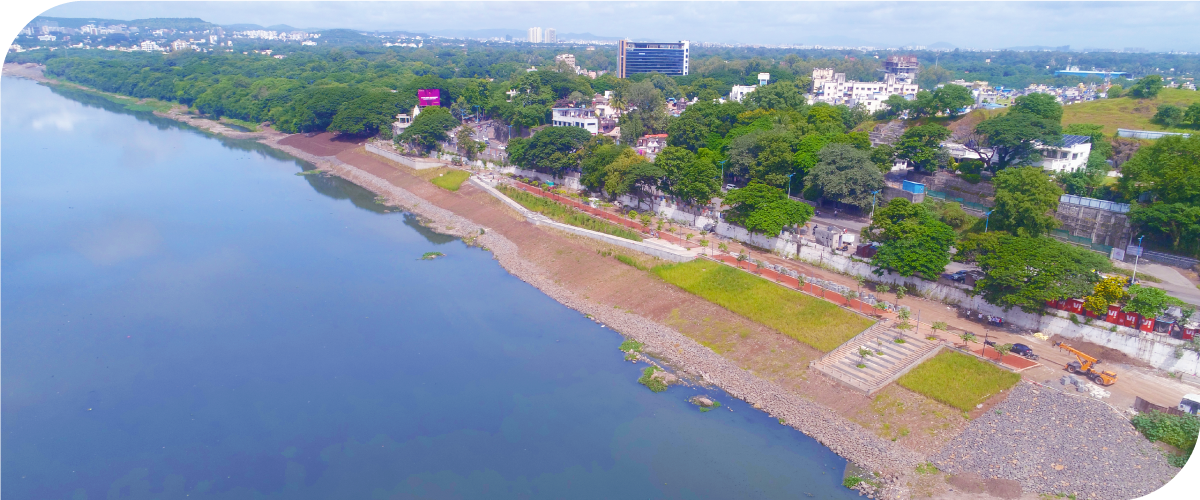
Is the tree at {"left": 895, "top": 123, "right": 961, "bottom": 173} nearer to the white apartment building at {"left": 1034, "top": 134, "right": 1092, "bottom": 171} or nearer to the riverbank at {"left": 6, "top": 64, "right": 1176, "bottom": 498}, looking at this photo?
the white apartment building at {"left": 1034, "top": 134, "right": 1092, "bottom": 171}

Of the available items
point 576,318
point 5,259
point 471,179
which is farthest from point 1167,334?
point 5,259

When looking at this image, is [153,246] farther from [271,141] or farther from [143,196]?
[271,141]

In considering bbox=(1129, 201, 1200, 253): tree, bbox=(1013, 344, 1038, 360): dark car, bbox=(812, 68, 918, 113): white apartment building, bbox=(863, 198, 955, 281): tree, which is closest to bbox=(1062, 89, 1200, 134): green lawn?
bbox=(1129, 201, 1200, 253): tree

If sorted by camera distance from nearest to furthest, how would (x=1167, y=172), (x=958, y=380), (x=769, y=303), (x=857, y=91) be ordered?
(x=958, y=380)
(x=769, y=303)
(x=1167, y=172)
(x=857, y=91)

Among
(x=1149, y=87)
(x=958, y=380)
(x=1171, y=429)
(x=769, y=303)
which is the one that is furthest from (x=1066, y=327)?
(x=1149, y=87)

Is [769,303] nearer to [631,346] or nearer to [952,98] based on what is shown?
[631,346]
